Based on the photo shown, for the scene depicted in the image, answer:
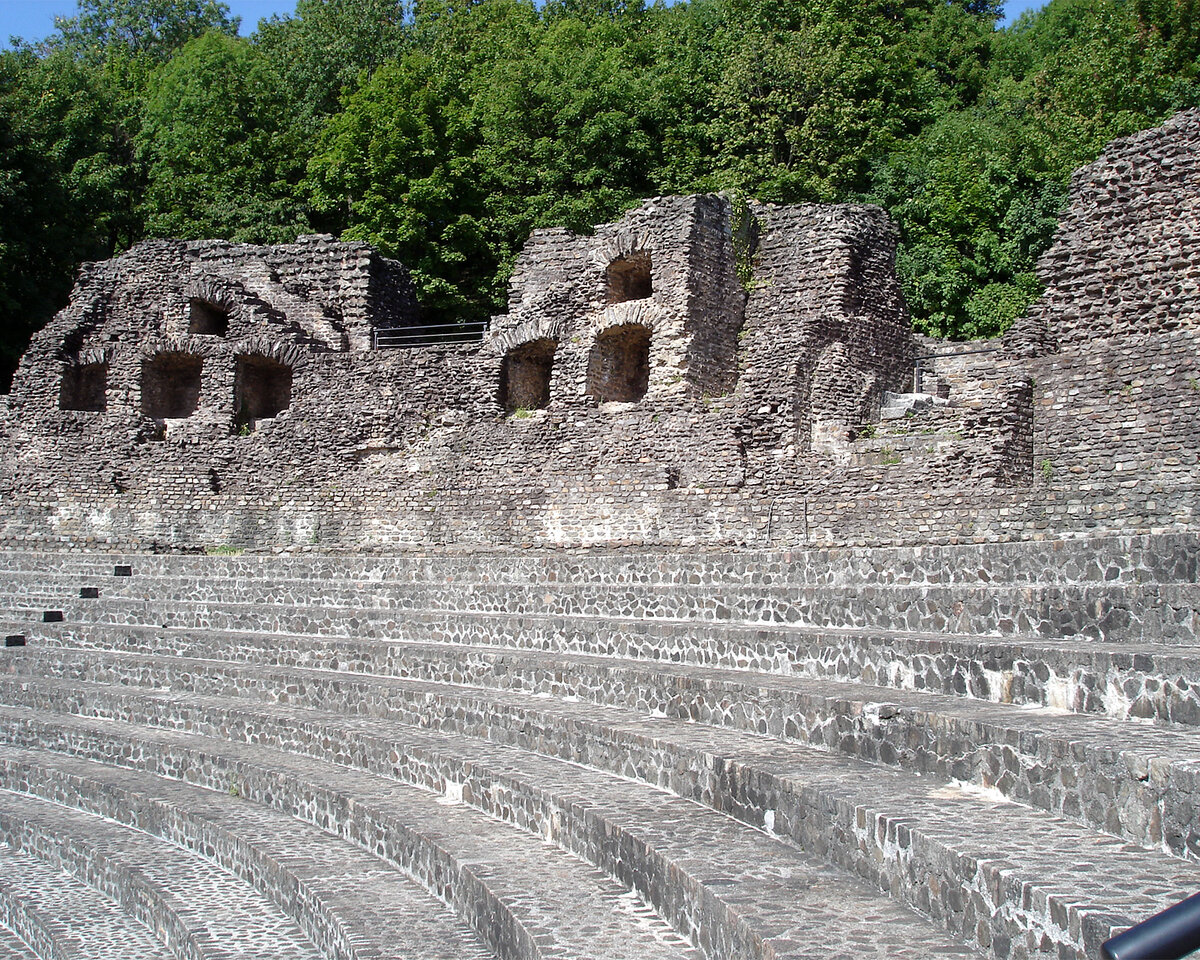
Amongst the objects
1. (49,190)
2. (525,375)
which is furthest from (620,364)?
(49,190)

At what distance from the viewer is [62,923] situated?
294 inches

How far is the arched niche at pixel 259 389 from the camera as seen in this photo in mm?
20562

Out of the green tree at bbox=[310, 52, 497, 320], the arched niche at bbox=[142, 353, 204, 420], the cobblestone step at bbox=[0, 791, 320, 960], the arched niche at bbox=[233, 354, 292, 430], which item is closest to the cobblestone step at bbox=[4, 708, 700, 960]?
the cobblestone step at bbox=[0, 791, 320, 960]

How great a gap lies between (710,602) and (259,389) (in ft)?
46.7

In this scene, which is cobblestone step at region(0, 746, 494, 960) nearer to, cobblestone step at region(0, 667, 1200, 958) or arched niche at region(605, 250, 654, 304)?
cobblestone step at region(0, 667, 1200, 958)

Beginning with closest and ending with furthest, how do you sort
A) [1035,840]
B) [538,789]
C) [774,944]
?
[774,944], [1035,840], [538,789]

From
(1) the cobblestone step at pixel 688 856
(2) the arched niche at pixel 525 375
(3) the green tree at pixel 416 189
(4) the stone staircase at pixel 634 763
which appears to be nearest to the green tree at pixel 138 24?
(3) the green tree at pixel 416 189

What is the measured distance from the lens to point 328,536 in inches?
695

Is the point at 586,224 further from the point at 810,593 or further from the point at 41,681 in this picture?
the point at 810,593

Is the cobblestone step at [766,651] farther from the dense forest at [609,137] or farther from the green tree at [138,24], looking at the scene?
the green tree at [138,24]

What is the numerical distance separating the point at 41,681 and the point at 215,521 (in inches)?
252

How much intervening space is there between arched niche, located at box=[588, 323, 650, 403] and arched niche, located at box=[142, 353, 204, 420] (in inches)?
308

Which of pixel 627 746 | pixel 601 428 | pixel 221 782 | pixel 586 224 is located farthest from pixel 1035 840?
pixel 586 224

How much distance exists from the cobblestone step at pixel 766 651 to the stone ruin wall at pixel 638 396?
13.1 ft
